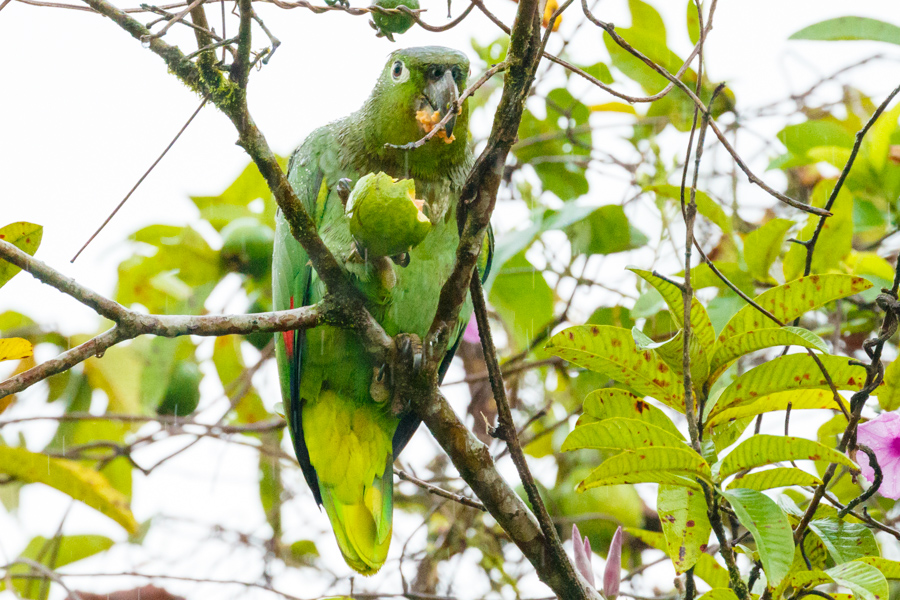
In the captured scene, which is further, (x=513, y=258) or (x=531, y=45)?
(x=513, y=258)

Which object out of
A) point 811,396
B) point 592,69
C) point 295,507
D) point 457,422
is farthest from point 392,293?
point 295,507

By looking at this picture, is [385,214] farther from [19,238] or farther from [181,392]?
[181,392]

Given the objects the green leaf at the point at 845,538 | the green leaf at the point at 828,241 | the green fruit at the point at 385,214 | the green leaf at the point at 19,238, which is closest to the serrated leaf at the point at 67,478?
the green leaf at the point at 19,238

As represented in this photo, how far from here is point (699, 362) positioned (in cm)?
163

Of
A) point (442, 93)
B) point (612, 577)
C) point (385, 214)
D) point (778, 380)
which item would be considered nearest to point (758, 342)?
point (778, 380)

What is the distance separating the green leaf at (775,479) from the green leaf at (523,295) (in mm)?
1476

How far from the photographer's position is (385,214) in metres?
1.56

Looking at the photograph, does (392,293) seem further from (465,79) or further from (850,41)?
(850,41)

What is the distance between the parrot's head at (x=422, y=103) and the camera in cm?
227

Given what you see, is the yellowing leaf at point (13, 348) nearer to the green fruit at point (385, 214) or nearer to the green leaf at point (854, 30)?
the green fruit at point (385, 214)

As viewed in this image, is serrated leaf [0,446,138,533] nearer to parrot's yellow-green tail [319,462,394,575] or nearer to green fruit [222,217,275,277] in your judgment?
parrot's yellow-green tail [319,462,394,575]

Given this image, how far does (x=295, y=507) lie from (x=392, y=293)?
1.74 m

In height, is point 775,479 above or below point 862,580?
above

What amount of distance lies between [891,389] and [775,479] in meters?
0.39
